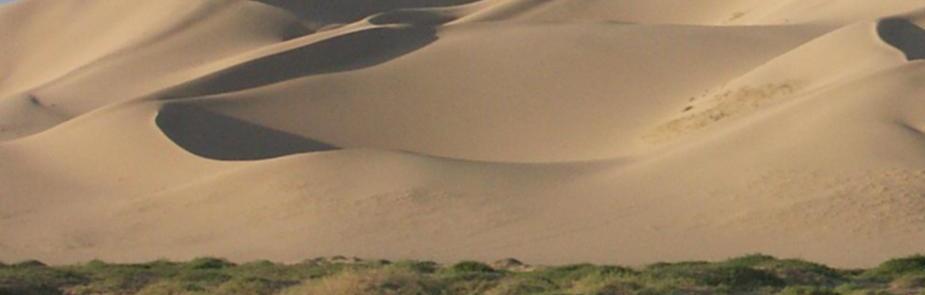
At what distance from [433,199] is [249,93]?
1987 cm

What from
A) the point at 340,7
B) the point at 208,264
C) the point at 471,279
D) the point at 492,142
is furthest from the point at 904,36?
the point at 340,7

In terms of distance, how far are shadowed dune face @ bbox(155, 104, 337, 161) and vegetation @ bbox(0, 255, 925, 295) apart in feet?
62.3

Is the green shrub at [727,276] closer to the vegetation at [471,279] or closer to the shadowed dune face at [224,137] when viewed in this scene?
the vegetation at [471,279]

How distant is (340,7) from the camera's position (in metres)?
81.2

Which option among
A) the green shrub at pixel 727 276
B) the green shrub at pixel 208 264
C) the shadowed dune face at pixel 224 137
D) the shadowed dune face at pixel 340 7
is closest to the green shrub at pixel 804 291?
the green shrub at pixel 727 276

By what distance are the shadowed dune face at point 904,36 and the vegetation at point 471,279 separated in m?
21.0

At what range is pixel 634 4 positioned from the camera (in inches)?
3012

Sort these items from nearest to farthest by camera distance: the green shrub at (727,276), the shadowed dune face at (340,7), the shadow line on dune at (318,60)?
the green shrub at (727,276) → the shadow line on dune at (318,60) → the shadowed dune face at (340,7)

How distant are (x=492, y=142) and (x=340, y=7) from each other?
34795mm

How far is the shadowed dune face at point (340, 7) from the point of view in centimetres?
7712

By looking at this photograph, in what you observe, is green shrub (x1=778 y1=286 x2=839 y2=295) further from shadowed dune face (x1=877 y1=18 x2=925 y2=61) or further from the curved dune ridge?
shadowed dune face (x1=877 y1=18 x2=925 y2=61)

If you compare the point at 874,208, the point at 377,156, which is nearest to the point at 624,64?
the point at 377,156

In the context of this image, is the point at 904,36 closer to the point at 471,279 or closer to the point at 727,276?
the point at 727,276

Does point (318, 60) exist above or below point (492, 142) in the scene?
above
